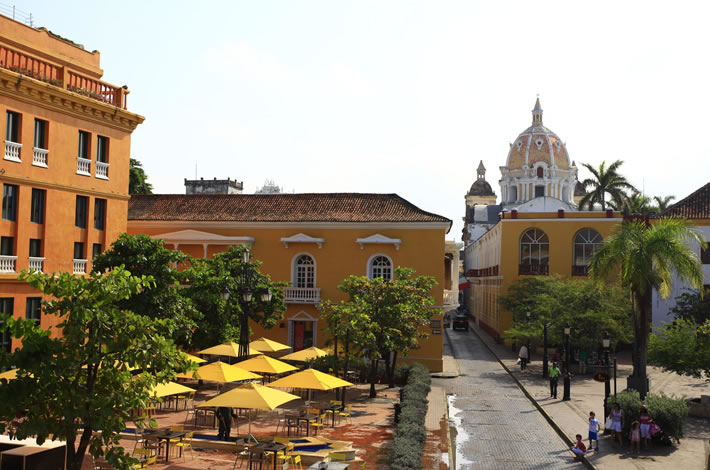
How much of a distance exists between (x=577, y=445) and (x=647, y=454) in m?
2.19

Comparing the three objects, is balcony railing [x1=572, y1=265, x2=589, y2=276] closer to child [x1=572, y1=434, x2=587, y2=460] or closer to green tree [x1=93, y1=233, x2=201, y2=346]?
child [x1=572, y1=434, x2=587, y2=460]

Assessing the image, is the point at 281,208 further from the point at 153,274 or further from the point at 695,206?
the point at 695,206

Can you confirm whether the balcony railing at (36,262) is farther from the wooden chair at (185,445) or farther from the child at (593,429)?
the child at (593,429)

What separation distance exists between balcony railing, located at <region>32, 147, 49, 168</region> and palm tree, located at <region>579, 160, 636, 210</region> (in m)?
43.0

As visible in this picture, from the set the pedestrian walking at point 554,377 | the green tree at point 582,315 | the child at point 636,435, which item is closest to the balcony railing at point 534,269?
the green tree at point 582,315

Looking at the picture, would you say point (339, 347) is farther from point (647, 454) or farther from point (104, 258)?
point (647, 454)

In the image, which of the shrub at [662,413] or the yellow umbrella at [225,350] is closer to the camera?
the shrub at [662,413]

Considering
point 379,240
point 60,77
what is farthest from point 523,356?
point 60,77

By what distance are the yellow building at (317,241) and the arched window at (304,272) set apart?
0.05 metres

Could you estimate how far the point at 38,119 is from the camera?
24484 mm

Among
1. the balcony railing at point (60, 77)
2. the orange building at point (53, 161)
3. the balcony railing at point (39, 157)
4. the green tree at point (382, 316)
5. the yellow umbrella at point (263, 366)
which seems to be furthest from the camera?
the green tree at point (382, 316)

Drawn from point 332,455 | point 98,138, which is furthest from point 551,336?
point 98,138

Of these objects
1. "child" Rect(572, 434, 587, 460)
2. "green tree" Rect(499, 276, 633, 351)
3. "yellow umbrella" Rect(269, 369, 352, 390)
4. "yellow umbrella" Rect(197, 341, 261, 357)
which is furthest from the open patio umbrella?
"green tree" Rect(499, 276, 633, 351)

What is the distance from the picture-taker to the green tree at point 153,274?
2228cm
